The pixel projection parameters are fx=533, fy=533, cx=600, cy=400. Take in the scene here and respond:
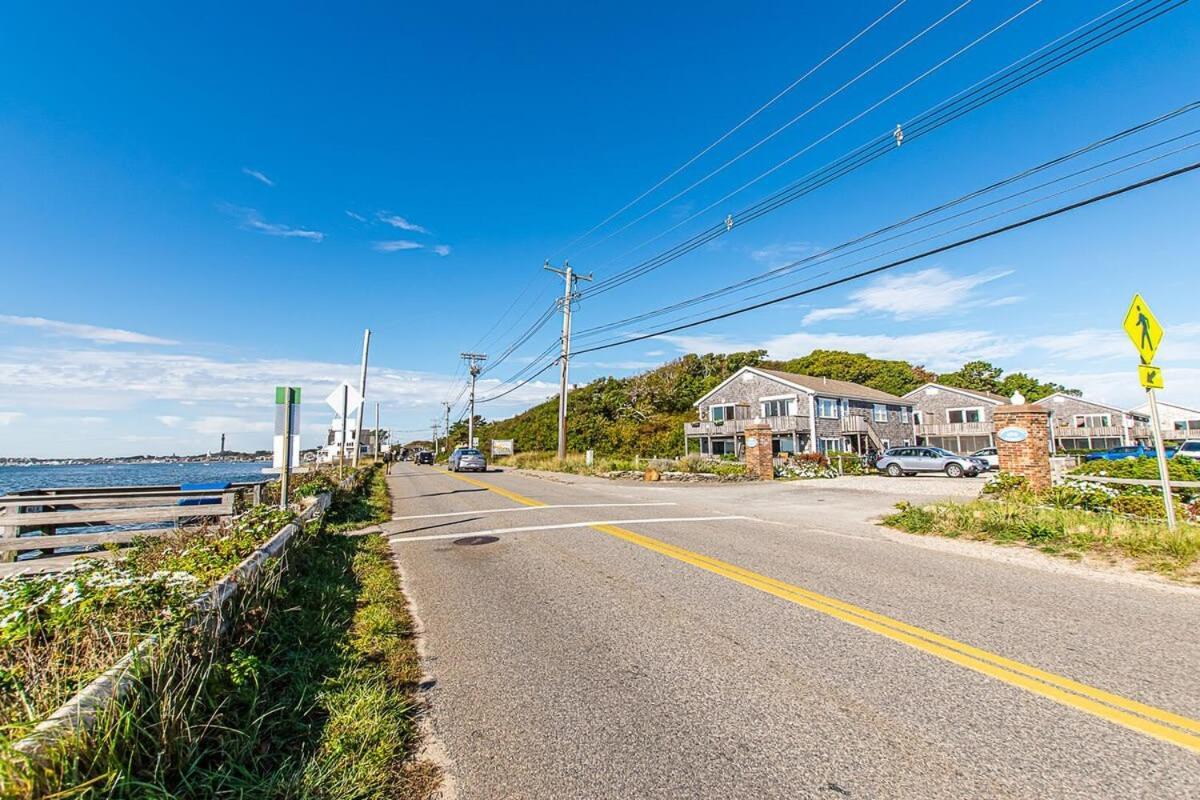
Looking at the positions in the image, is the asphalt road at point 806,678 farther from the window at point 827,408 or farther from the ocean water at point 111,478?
the window at point 827,408

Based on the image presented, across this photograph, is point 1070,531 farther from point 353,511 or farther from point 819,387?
point 819,387

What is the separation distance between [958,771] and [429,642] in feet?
12.1

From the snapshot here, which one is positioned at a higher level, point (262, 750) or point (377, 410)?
point (377, 410)

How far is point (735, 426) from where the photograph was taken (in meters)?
39.7

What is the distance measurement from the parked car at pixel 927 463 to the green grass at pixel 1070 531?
19.2 m

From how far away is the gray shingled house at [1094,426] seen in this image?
4603 centimetres

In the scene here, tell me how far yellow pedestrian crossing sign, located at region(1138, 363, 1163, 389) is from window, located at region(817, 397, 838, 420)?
29764mm

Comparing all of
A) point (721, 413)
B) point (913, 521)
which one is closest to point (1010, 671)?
point (913, 521)

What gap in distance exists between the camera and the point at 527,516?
38.8 feet

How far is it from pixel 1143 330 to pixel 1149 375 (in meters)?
0.70

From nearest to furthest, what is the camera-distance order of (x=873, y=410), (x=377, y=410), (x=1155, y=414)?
1. (x=1155, y=414)
2. (x=873, y=410)
3. (x=377, y=410)

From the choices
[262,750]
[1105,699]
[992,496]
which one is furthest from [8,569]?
[992,496]

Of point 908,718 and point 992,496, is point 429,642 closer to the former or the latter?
point 908,718

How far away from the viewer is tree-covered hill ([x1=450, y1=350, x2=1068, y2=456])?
151 feet
